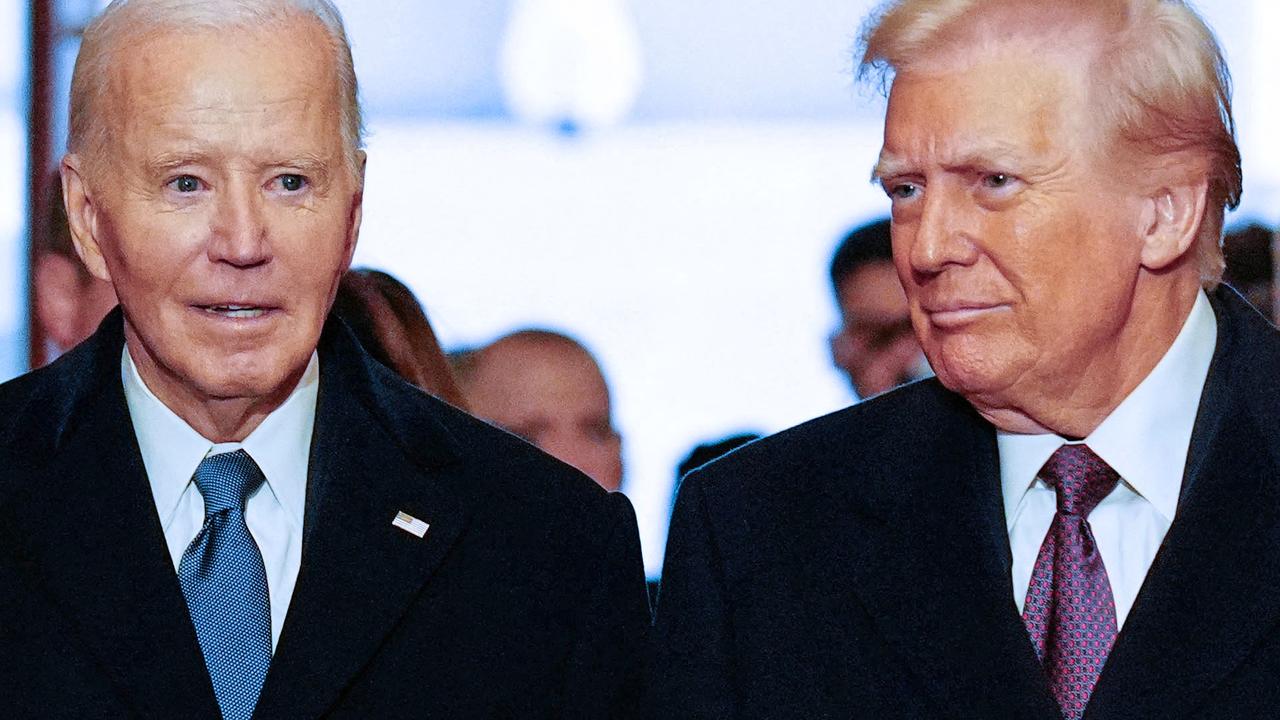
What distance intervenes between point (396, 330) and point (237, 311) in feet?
2.62

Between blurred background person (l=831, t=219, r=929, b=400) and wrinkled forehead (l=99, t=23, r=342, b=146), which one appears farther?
blurred background person (l=831, t=219, r=929, b=400)

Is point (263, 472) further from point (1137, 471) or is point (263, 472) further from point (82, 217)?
point (1137, 471)

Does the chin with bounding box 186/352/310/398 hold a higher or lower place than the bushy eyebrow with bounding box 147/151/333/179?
lower

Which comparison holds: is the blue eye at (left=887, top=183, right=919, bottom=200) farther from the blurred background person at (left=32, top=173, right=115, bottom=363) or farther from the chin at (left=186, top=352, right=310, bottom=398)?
the blurred background person at (left=32, top=173, right=115, bottom=363)

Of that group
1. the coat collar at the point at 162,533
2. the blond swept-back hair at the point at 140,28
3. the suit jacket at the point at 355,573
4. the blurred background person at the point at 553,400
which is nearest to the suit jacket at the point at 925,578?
the suit jacket at the point at 355,573

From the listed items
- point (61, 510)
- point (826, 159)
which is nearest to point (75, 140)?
point (61, 510)

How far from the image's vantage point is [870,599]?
2.50m

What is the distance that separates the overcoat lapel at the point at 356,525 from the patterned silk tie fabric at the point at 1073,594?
0.79 m

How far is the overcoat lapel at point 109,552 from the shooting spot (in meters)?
2.36

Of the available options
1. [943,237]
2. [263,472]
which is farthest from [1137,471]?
[263,472]

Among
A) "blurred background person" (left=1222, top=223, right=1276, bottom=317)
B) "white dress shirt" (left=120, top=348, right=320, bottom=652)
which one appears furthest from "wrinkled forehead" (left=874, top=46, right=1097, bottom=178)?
"blurred background person" (left=1222, top=223, right=1276, bottom=317)

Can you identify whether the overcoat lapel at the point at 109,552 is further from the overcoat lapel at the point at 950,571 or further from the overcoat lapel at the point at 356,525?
the overcoat lapel at the point at 950,571

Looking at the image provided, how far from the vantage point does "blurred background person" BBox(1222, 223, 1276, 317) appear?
174 inches

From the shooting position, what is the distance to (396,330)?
3.23 metres
